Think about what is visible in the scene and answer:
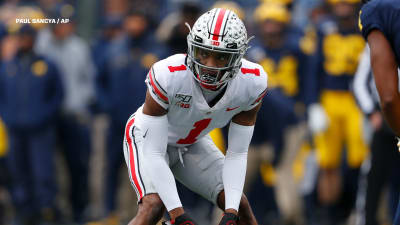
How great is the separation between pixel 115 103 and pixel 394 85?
16.9ft

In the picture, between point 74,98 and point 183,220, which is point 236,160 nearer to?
point 183,220

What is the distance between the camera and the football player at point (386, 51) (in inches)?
202

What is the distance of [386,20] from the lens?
5160 millimetres

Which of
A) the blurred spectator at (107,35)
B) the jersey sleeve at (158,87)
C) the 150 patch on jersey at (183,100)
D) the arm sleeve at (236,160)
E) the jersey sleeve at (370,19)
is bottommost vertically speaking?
the blurred spectator at (107,35)

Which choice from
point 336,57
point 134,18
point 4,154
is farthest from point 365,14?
point 4,154

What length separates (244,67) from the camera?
567 centimetres

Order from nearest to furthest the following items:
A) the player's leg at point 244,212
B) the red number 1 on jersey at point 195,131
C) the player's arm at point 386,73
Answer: the player's arm at point 386,73 → the red number 1 on jersey at point 195,131 → the player's leg at point 244,212

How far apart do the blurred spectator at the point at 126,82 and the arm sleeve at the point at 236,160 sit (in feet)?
12.8

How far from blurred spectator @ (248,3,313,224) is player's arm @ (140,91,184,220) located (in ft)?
12.4

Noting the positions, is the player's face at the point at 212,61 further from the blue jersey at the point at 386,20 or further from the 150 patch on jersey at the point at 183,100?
the blue jersey at the point at 386,20

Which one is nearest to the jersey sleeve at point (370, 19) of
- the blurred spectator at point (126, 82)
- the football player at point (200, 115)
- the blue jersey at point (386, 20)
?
the blue jersey at point (386, 20)

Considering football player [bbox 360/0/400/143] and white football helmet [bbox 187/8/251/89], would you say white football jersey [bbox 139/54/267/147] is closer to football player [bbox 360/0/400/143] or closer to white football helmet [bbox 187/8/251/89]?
white football helmet [bbox 187/8/251/89]

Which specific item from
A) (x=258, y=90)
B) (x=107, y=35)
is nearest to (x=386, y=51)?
(x=258, y=90)

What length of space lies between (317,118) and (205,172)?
3501mm
